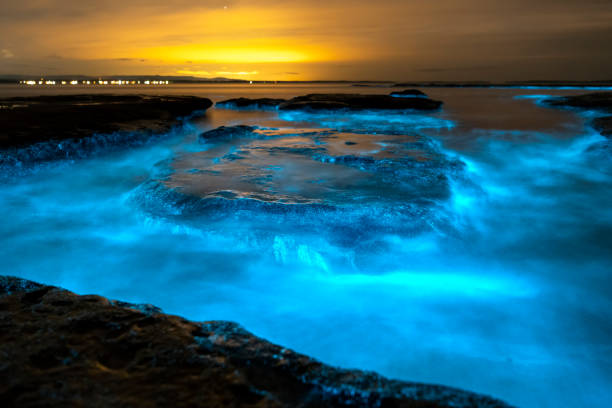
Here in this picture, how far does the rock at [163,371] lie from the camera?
1372 mm

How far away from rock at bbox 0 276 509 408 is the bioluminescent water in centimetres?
115

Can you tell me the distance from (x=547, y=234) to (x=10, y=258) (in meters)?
7.07

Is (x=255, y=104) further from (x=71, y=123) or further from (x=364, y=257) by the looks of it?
(x=364, y=257)

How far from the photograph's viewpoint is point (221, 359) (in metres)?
1.62

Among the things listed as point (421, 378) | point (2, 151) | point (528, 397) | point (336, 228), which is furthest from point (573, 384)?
point (2, 151)

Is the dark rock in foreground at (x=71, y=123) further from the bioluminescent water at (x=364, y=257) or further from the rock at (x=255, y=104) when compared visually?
the rock at (x=255, y=104)

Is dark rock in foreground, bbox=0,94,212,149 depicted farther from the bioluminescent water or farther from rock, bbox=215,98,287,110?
rock, bbox=215,98,287,110

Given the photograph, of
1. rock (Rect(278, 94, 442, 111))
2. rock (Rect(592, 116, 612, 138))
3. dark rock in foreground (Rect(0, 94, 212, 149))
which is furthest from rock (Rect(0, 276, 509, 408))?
rock (Rect(278, 94, 442, 111))

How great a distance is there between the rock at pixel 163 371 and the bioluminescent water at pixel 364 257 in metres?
1.15

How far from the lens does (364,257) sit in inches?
149

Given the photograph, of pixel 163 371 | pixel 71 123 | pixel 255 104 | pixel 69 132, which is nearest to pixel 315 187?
pixel 163 371

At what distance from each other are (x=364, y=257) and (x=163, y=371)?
262cm

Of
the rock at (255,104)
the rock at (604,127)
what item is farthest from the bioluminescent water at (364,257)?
the rock at (255,104)

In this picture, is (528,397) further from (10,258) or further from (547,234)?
(10,258)
